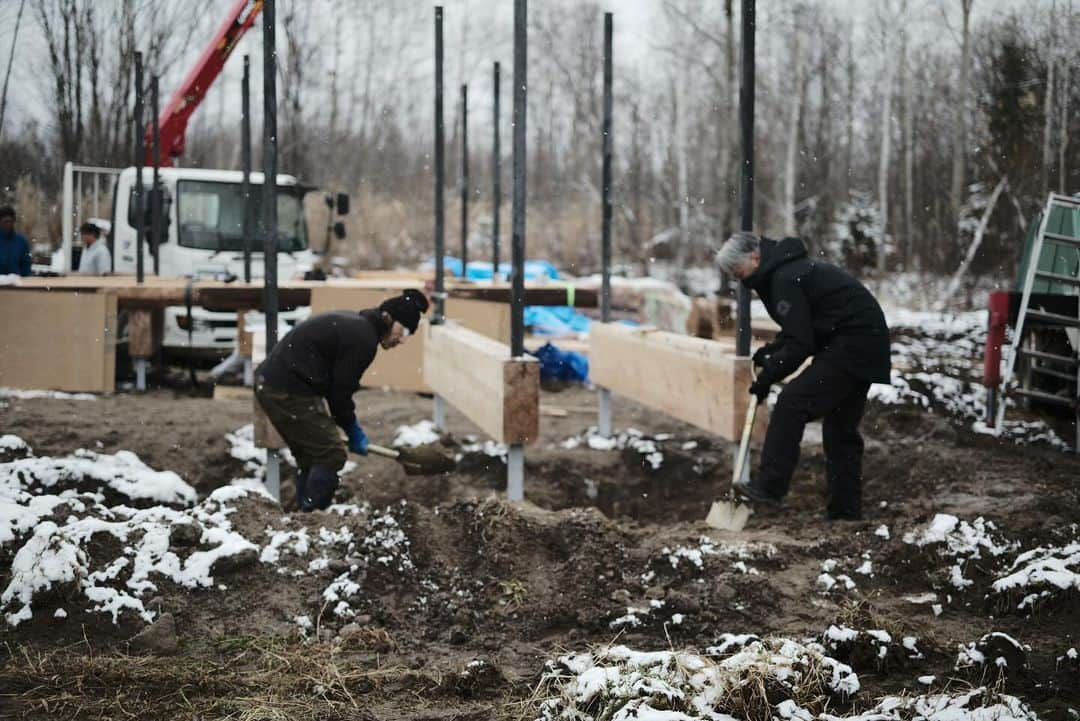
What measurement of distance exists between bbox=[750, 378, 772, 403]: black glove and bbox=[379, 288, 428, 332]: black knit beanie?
6.15 feet

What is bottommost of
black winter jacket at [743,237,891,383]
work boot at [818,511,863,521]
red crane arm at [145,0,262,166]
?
work boot at [818,511,863,521]

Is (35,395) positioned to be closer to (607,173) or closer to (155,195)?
(155,195)

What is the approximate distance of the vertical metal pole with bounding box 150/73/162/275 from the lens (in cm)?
1070

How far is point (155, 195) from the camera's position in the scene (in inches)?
428

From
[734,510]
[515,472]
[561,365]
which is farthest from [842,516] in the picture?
[561,365]

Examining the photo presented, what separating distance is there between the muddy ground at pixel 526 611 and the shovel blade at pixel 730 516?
0.07m

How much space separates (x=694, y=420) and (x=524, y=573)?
1.98 metres

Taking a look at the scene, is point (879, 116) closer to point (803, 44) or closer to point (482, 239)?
point (803, 44)

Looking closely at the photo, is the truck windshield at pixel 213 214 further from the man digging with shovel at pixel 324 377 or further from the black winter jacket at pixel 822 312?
the black winter jacket at pixel 822 312

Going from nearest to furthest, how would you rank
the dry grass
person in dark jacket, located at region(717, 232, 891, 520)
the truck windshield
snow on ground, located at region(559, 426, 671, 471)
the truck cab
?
the dry grass < person in dark jacket, located at region(717, 232, 891, 520) < snow on ground, located at region(559, 426, 671, 471) < the truck cab < the truck windshield

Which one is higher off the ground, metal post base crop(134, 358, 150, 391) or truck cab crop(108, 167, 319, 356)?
truck cab crop(108, 167, 319, 356)

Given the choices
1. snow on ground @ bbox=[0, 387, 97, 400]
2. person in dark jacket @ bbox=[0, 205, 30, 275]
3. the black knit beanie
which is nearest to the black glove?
the black knit beanie

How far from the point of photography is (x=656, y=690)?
322cm

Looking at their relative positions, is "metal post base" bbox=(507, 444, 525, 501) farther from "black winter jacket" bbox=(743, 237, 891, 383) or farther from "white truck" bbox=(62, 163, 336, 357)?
"white truck" bbox=(62, 163, 336, 357)
